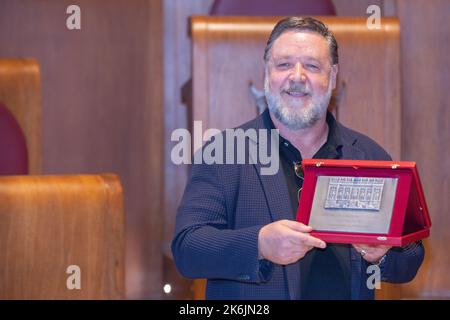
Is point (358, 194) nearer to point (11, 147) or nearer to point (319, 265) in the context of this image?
point (319, 265)

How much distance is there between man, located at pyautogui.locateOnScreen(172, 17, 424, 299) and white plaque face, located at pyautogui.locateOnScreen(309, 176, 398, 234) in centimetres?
3

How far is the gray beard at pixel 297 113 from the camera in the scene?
0.77m

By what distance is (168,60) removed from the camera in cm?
131

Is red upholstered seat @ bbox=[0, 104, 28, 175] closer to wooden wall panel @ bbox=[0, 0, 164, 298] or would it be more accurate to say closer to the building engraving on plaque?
wooden wall panel @ bbox=[0, 0, 164, 298]

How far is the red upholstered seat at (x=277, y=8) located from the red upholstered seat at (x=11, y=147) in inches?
11.8

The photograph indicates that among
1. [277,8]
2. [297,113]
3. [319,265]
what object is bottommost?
[319,265]

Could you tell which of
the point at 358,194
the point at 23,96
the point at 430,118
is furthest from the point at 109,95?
the point at 358,194

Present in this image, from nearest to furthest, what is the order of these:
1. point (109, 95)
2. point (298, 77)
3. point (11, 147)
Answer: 1. point (298, 77)
2. point (11, 147)
3. point (109, 95)

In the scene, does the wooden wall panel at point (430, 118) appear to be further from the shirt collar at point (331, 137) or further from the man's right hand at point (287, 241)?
the man's right hand at point (287, 241)

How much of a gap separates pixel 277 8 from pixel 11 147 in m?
0.37

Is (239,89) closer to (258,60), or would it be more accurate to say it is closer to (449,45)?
(258,60)

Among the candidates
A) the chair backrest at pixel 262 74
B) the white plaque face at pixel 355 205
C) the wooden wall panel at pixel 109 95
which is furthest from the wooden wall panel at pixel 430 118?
the white plaque face at pixel 355 205

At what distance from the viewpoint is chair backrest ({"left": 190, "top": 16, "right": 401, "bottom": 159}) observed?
1.05 metres

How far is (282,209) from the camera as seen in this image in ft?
2.43
